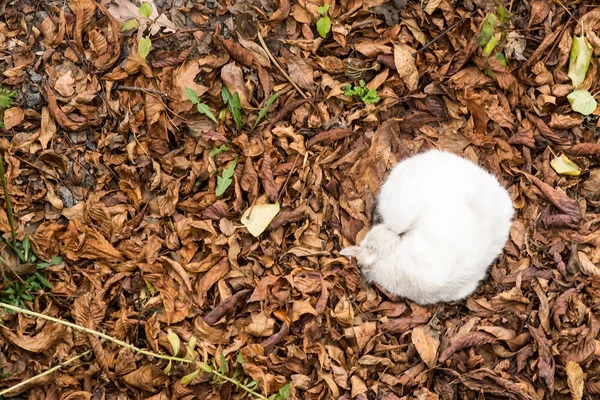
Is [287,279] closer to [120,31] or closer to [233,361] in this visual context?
[233,361]

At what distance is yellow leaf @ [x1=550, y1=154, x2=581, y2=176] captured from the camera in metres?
3.29

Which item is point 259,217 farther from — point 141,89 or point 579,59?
point 579,59

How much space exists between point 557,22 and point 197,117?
2.23 meters

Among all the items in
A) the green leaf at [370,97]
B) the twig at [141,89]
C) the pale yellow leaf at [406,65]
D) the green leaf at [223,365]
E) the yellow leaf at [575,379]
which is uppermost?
the pale yellow leaf at [406,65]

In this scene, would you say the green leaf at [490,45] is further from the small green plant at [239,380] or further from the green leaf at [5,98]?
the green leaf at [5,98]

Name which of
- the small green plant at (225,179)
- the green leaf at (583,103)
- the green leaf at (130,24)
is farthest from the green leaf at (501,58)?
the green leaf at (130,24)

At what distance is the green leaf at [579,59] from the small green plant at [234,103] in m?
1.97

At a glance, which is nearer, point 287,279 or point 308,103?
point 287,279

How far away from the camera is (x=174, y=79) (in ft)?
10.6

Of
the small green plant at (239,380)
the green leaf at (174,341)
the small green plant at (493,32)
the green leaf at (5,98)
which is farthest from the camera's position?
the small green plant at (493,32)

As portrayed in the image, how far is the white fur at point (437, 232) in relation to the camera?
302cm

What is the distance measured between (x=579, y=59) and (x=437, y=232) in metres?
1.39

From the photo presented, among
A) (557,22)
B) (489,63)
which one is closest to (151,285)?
(489,63)

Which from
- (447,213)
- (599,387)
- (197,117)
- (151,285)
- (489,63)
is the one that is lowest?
(599,387)
